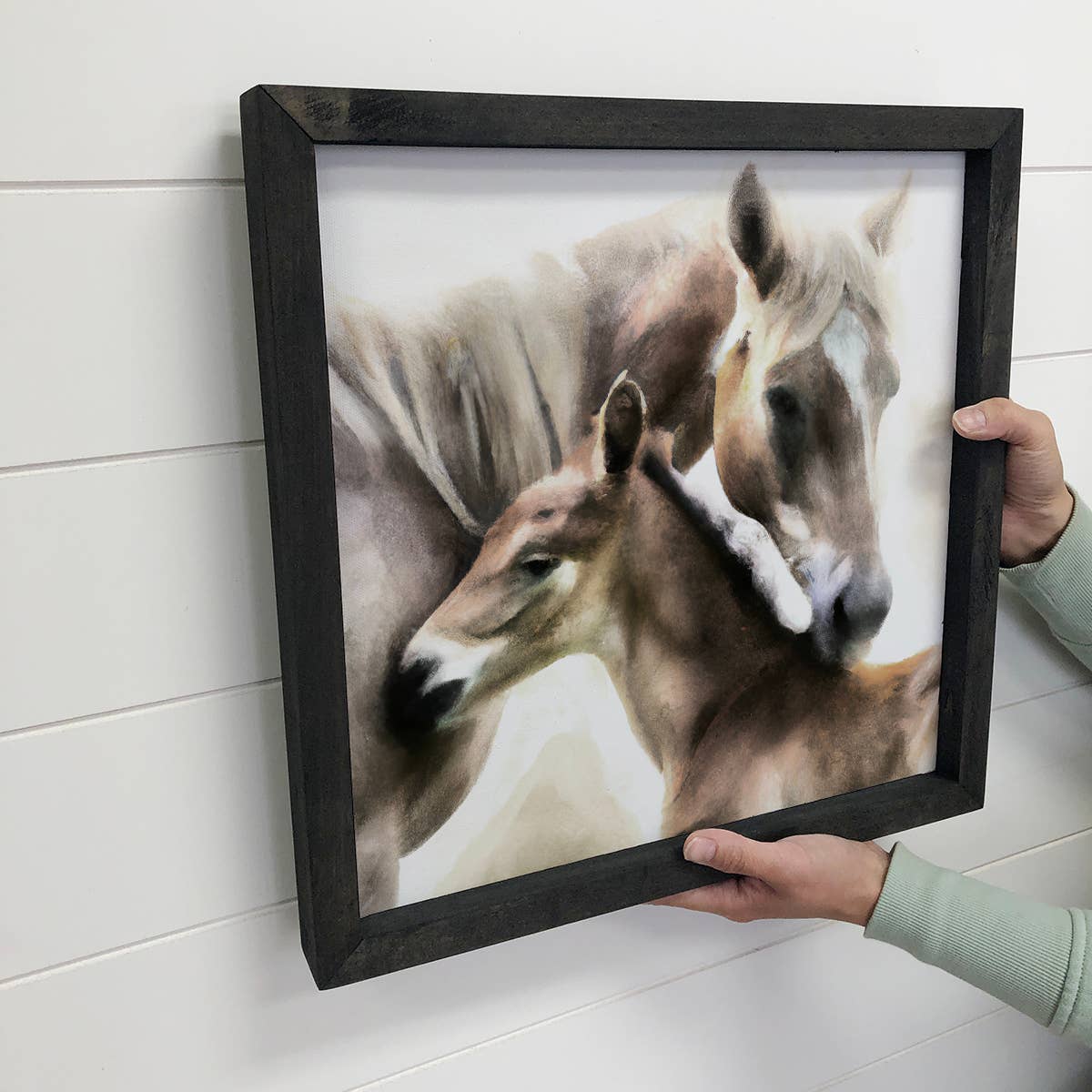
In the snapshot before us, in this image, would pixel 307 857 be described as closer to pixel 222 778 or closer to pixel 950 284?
pixel 222 778

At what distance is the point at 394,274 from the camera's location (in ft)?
1.78

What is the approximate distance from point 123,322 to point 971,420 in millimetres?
544

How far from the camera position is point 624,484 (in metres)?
0.62

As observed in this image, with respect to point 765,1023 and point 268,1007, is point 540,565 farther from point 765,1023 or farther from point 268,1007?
point 765,1023

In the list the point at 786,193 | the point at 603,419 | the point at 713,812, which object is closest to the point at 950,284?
the point at 786,193

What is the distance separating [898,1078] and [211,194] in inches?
36.4

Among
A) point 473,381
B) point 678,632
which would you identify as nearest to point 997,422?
point 678,632

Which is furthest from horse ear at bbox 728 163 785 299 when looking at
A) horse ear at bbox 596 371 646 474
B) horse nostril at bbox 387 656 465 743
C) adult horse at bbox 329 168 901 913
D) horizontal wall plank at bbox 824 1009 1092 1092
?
horizontal wall plank at bbox 824 1009 1092 1092

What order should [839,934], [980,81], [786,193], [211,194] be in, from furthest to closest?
[839,934], [980,81], [786,193], [211,194]

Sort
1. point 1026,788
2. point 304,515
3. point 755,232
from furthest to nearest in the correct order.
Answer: point 1026,788 → point 755,232 → point 304,515

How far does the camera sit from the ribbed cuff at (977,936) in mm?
722

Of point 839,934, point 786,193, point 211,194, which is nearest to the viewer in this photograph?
point 211,194

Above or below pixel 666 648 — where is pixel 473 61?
above

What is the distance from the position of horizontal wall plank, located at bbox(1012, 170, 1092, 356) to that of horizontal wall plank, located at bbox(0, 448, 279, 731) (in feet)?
2.00
